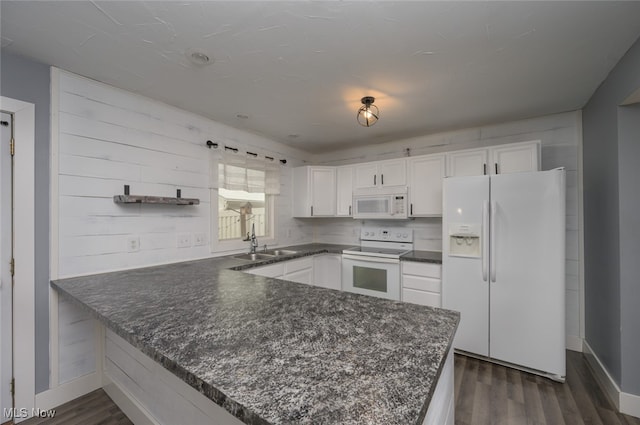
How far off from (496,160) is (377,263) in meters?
1.66

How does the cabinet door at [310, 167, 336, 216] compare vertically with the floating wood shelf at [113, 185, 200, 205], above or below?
above

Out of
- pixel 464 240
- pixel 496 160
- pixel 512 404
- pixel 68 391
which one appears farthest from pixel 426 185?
pixel 68 391

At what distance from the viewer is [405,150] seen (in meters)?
3.63

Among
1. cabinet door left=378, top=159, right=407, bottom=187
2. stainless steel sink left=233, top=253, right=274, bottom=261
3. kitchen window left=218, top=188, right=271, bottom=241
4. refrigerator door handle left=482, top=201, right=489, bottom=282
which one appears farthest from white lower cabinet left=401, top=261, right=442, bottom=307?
kitchen window left=218, top=188, right=271, bottom=241

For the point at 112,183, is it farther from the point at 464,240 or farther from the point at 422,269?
the point at 464,240

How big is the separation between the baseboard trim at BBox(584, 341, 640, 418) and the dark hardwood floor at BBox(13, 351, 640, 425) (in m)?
0.04

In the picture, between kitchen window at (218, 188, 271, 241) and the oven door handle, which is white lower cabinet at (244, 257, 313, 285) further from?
kitchen window at (218, 188, 271, 241)

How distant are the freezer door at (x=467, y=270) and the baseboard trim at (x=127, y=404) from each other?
2466mm

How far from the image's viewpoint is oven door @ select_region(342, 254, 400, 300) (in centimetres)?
302

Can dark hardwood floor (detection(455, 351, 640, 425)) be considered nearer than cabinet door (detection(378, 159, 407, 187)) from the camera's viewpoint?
Yes

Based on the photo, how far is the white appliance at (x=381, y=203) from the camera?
130 inches

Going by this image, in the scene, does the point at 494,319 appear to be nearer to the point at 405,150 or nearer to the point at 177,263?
the point at 405,150

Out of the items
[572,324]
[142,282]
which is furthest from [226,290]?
[572,324]

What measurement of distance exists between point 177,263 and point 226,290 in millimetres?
1218
